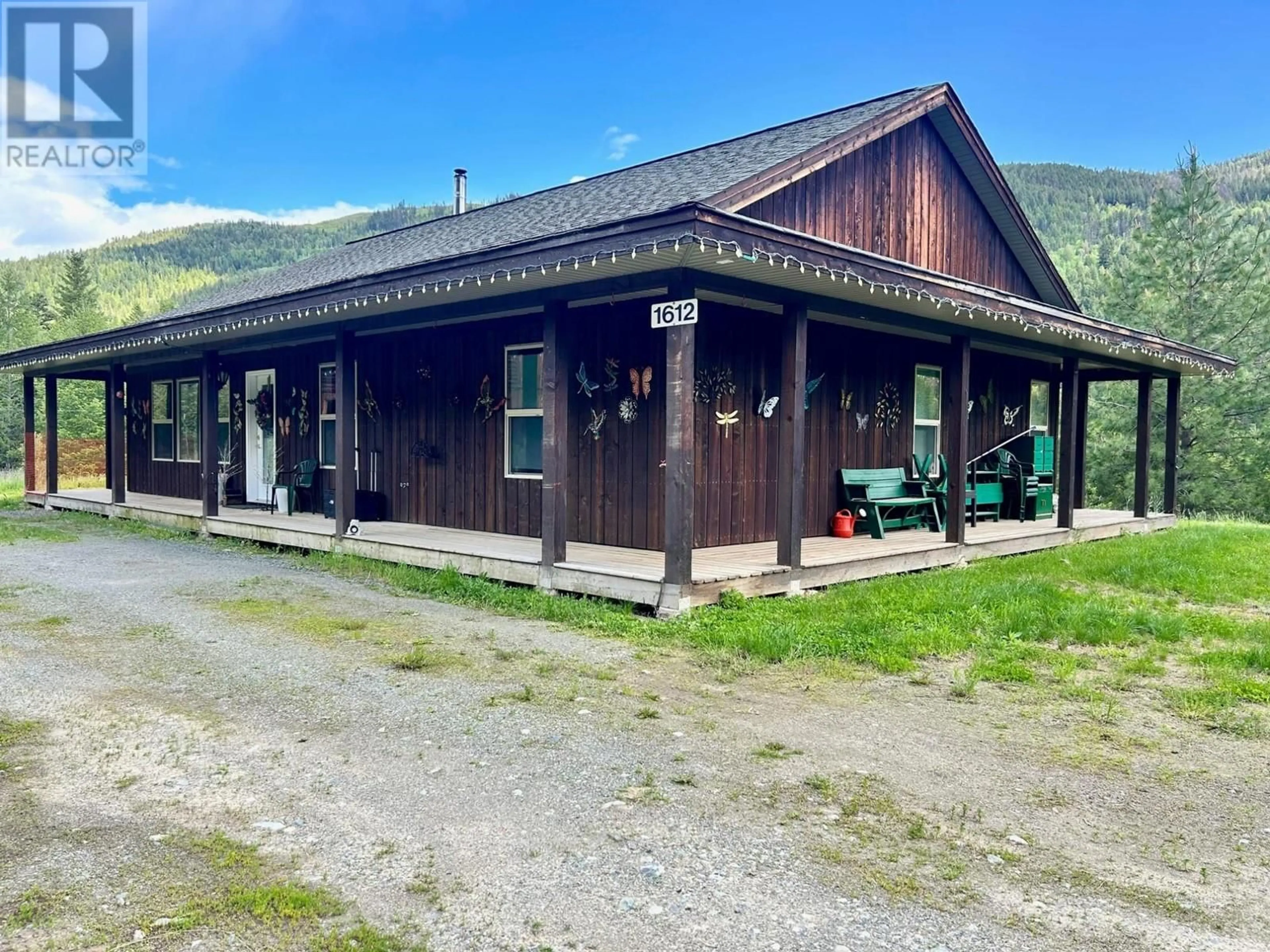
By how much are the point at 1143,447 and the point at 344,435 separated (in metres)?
9.51

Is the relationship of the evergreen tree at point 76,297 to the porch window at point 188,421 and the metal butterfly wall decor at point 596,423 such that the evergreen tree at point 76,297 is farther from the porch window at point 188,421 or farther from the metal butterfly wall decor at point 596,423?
the metal butterfly wall decor at point 596,423

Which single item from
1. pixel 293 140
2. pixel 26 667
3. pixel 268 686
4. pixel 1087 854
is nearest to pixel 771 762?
pixel 1087 854

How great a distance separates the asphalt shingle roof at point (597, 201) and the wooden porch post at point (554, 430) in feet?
2.17

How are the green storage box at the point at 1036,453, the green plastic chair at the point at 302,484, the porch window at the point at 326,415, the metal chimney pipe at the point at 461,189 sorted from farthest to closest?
the metal chimney pipe at the point at 461,189 → the green storage box at the point at 1036,453 → the green plastic chair at the point at 302,484 → the porch window at the point at 326,415

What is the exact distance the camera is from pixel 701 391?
748cm

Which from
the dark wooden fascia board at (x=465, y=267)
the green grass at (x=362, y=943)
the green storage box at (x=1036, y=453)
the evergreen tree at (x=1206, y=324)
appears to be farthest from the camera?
the evergreen tree at (x=1206, y=324)

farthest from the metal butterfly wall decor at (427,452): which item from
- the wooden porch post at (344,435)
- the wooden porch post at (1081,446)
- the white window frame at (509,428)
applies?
the wooden porch post at (1081,446)

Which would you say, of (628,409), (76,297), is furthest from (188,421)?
(76,297)

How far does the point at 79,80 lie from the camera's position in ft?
38.3

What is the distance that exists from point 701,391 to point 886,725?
4168 millimetres

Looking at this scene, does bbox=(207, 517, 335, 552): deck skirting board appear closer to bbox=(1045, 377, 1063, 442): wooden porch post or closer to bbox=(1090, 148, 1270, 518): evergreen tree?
bbox=(1045, 377, 1063, 442): wooden porch post

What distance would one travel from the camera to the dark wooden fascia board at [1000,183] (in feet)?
29.5

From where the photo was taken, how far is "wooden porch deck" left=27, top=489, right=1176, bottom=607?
242 inches

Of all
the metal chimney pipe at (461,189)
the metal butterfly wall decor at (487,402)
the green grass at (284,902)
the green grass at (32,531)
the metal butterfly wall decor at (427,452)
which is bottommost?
the green grass at (284,902)
